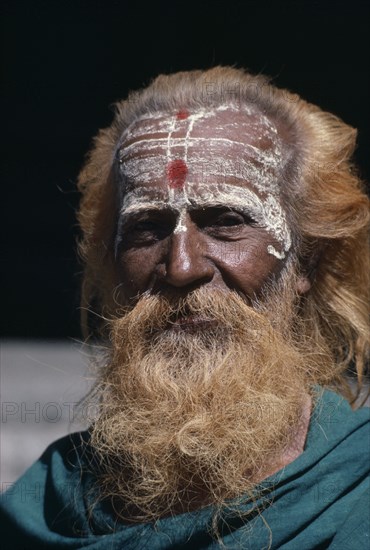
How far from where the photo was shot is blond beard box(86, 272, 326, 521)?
194 centimetres

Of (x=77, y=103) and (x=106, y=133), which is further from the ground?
(x=106, y=133)

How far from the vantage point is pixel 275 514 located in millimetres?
1859

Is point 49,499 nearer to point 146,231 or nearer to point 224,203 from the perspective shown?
point 146,231

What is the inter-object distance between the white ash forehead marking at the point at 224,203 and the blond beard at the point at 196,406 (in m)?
0.17

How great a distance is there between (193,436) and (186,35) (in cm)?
254

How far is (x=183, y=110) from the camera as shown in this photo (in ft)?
7.32

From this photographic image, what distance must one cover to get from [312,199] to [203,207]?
1.22 feet

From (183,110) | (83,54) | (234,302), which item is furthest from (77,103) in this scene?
(234,302)

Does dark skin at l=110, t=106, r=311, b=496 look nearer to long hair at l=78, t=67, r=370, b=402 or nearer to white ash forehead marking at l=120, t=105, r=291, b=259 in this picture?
white ash forehead marking at l=120, t=105, r=291, b=259

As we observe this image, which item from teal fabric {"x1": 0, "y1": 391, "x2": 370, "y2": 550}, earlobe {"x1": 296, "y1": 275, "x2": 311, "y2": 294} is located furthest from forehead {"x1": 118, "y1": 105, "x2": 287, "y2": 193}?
teal fabric {"x1": 0, "y1": 391, "x2": 370, "y2": 550}

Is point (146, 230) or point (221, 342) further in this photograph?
point (146, 230)

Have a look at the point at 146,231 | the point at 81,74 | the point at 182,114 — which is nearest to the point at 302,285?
the point at 146,231

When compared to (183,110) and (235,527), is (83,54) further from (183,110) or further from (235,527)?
(235,527)

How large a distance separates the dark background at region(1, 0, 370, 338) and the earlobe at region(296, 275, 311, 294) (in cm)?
136
